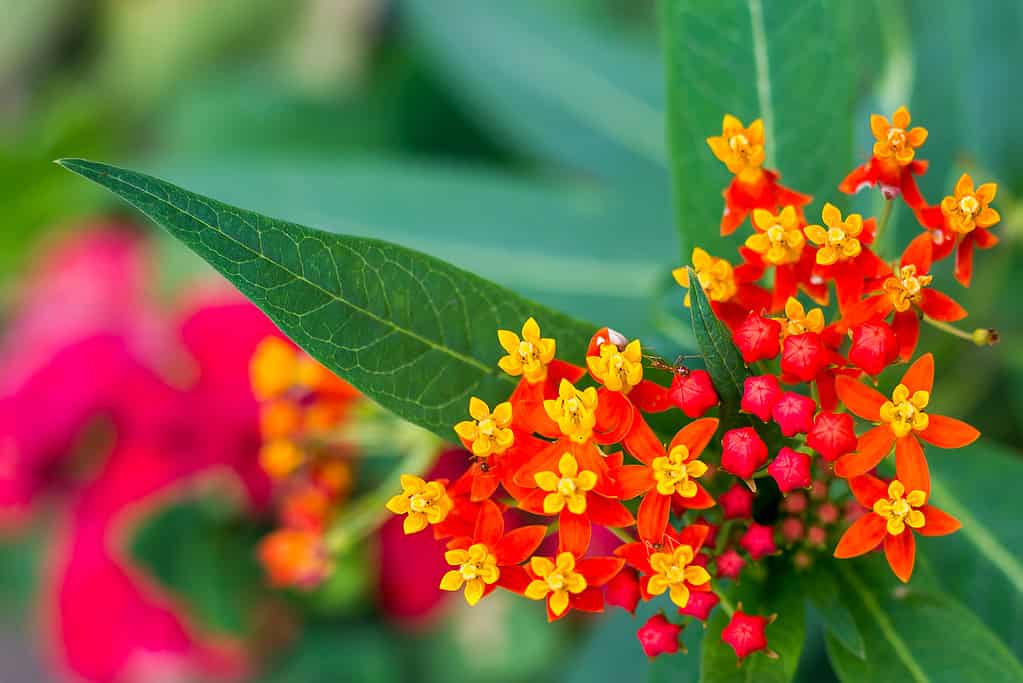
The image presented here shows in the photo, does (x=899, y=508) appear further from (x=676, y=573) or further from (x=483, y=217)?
(x=483, y=217)

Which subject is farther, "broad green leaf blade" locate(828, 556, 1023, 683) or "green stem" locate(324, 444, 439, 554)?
"green stem" locate(324, 444, 439, 554)

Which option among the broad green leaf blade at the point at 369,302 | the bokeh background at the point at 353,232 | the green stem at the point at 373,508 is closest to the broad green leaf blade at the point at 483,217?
the bokeh background at the point at 353,232

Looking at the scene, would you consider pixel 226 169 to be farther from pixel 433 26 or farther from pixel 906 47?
pixel 906 47

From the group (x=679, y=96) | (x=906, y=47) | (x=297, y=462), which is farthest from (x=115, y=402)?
(x=906, y=47)

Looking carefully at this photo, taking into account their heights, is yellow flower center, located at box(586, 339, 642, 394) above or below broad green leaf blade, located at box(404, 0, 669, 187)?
below

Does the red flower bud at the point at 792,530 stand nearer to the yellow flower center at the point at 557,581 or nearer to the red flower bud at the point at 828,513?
the red flower bud at the point at 828,513

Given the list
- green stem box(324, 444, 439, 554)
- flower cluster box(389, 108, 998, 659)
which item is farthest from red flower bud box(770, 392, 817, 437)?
green stem box(324, 444, 439, 554)

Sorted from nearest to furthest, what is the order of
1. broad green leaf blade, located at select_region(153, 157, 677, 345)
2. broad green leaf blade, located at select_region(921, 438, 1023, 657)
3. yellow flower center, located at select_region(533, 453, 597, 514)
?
yellow flower center, located at select_region(533, 453, 597, 514) < broad green leaf blade, located at select_region(921, 438, 1023, 657) < broad green leaf blade, located at select_region(153, 157, 677, 345)

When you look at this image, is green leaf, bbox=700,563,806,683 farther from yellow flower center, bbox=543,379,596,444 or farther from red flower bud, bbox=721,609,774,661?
yellow flower center, bbox=543,379,596,444

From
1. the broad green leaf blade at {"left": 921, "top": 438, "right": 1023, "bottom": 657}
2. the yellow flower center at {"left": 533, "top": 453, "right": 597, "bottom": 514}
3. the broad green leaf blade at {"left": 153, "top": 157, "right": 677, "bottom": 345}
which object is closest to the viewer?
the yellow flower center at {"left": 533, "top": 453, "right": 597, "bottom": 514}
